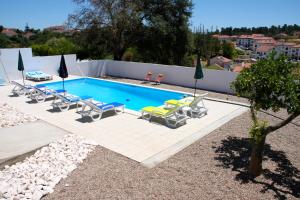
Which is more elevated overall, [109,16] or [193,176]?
[109,16]

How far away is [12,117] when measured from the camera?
9.22m

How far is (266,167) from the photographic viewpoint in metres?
5.95

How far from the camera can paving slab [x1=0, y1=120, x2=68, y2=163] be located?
20.3 ft

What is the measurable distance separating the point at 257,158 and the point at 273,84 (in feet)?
5.23

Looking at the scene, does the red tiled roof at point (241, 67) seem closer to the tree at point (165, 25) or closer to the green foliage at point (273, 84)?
the green foliage at point (273, 84)

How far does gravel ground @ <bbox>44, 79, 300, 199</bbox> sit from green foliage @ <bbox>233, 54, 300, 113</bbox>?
5.01 ft

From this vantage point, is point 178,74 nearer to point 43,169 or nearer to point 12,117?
point 12,117

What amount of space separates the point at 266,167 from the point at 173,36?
726 inches

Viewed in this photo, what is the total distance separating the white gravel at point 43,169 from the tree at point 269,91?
404cm

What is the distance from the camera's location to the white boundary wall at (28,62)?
16203 millimetres

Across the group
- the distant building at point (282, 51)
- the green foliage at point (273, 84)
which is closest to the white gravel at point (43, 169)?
the green foliage at point (273, 84)

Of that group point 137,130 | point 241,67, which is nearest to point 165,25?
point 241,67

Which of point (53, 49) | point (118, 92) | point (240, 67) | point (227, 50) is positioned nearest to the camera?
point (118, 92)

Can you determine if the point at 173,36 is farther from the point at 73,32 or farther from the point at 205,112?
the point at 205,112
